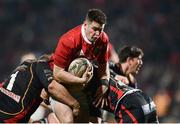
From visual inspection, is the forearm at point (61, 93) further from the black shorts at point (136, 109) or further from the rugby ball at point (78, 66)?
the black shorts at point (136, 109)

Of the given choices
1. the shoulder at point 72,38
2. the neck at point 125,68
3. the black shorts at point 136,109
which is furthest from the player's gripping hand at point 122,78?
the shoulder at point 72,38

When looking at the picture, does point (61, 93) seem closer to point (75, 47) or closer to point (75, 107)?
point (75, 107)

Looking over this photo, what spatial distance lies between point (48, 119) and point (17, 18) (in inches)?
251

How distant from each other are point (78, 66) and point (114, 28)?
6.16 metres

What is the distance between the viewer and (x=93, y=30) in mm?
5965

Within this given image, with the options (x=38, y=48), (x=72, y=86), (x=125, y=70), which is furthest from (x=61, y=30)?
(x=72, y=86)

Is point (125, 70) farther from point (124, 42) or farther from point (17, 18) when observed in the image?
point (17, 18)

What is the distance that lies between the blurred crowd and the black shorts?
440cm

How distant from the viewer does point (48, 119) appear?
6930 millimetres

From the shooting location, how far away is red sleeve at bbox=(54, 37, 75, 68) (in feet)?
19.5

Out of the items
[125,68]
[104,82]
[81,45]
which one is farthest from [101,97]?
[125,68]

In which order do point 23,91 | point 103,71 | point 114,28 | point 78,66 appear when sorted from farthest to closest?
point 114,28 < point 23,91 < point 103,71 < point 78,66

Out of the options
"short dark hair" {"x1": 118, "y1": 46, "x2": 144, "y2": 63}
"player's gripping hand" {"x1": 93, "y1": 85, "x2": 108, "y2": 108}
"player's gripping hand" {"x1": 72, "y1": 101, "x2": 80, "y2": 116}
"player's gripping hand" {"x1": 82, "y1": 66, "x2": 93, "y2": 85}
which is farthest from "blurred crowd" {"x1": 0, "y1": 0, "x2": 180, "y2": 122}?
"player's gripping hand" {"x1": 82, "y1": 66, "x2": 93, "y2": 85}

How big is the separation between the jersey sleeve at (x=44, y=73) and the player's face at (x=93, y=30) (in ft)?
1.98
